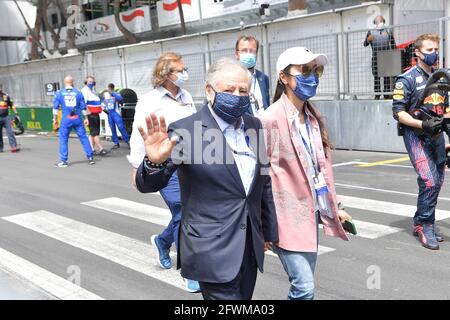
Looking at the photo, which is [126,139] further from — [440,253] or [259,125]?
[259,125]

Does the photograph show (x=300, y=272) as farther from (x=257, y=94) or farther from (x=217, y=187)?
(x=257, y=94)

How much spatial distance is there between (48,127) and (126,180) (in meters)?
14.2

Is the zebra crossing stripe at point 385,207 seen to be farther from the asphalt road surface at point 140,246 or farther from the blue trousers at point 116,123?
the blue trousers at point 116,123

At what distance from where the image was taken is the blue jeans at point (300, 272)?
3.26 m

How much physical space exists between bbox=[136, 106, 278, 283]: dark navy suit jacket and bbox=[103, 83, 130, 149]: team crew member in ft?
42.2

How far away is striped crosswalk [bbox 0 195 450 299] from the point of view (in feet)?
16.1

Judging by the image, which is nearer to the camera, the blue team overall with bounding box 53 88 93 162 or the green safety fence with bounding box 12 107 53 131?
the blue team overall with bounding box 53 88 93 162

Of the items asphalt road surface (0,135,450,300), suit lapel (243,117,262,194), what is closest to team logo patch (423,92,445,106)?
asphalt road surface (0,135,450,300)

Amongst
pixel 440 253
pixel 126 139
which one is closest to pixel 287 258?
pixel 440 253

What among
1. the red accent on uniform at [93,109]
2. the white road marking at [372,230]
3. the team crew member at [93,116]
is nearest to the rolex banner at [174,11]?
the team crew member at [93,116]

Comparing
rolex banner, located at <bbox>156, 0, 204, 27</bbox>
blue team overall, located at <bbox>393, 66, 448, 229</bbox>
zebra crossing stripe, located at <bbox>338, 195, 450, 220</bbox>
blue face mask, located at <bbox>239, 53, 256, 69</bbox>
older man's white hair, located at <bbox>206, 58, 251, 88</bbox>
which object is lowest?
zebra crossing stripe, located at <bbox>338, 195, 450, 220</bbox>

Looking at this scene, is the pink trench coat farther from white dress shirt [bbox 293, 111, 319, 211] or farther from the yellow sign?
the yellow sign

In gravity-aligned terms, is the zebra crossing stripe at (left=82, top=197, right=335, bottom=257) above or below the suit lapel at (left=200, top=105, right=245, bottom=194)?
below

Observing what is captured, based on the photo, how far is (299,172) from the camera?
335 centimetres
